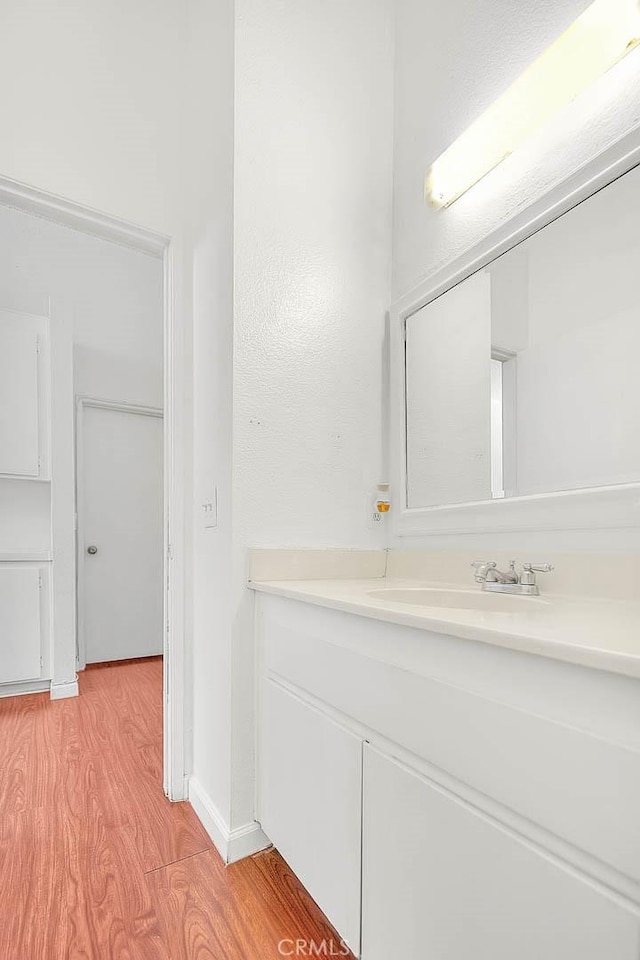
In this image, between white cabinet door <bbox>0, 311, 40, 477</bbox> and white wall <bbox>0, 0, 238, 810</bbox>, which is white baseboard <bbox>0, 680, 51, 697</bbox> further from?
white wall <bbox>0, 0, 238, 810</bbox>

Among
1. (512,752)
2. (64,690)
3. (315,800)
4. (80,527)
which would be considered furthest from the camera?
(80,527)

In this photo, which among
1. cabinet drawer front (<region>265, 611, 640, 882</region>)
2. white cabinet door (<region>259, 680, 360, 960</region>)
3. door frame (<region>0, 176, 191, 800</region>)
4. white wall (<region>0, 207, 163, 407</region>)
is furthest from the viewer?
white wall (<region>0, 207, 163, 407</region>)

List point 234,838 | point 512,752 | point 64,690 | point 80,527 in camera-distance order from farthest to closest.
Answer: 1. point 80,527
2. point 64,690
3. point 234,838
4. point 512,752

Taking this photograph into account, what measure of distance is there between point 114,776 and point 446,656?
170cm

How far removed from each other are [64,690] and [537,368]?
9.77ft

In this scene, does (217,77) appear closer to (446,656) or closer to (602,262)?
(602,262)

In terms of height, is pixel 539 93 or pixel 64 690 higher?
pixel 539 93

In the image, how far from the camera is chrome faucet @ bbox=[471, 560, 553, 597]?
4.02 feet

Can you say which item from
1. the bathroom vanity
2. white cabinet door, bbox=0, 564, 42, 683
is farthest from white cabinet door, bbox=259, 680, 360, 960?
white cabinet door, bbox=0, 564, 42, 683

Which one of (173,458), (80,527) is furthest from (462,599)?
(80,527)

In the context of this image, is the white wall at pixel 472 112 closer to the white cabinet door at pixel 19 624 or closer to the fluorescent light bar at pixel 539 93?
the fluorescent light bar at pixel 539 93

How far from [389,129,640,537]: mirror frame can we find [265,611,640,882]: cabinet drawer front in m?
0.56

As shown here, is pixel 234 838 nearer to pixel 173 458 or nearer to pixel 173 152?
pixel 173 458

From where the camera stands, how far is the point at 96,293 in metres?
3.78
